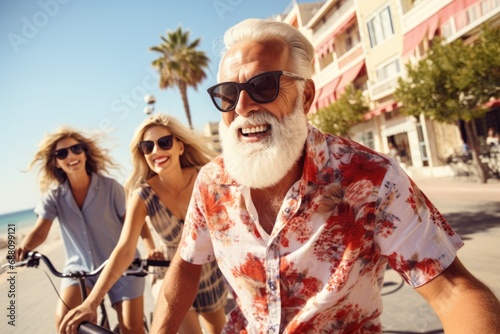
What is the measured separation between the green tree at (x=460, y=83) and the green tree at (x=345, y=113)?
8.90 meters

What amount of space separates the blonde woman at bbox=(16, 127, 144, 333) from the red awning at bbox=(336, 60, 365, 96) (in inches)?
914

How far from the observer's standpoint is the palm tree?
80.9ft

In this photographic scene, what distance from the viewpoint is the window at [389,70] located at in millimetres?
21573

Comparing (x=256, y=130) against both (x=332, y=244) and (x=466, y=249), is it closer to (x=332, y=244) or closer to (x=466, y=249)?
(x=332, y=244)

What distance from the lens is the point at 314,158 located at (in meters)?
1.50

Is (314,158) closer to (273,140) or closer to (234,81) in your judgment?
(273,140)

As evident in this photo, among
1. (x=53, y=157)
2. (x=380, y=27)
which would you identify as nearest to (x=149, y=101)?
(x=53, y=157)

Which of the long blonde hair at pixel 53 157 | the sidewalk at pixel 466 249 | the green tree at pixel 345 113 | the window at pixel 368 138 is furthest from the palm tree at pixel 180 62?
the long blonde hair at pixel 53 157

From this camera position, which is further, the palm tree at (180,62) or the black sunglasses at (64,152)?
the palm tree at (180,62)

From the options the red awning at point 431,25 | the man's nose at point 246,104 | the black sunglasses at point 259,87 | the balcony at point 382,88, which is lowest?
the man's nose at point 246,104

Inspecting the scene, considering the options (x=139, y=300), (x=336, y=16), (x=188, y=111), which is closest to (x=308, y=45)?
(x=139, y=300)

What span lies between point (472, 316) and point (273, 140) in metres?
0.93

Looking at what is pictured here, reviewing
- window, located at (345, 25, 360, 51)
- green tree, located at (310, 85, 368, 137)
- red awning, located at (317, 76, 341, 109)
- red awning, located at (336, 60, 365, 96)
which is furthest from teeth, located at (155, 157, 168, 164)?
window, located at (345, 25, 360, 51)

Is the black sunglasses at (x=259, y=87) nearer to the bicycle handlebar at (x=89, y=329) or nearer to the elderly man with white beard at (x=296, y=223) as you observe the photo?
the elderly man with white beard at (x=296, y=223)
